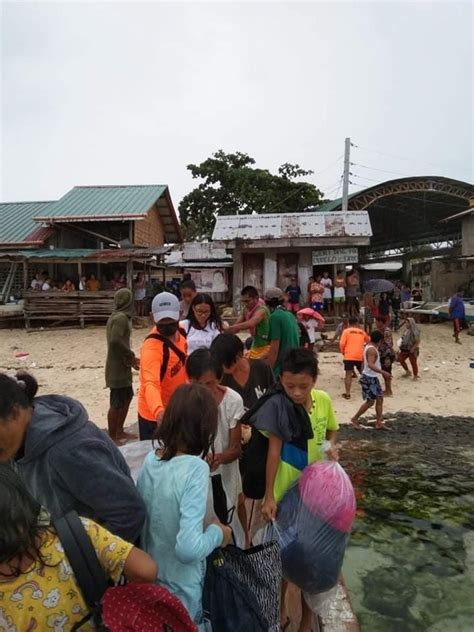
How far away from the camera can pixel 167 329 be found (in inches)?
124

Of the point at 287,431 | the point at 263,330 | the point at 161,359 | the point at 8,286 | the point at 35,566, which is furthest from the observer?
the point at 8,286

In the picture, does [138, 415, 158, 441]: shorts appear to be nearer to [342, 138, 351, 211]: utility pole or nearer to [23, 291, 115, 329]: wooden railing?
[23, 291, 115, 329]: wooden railing

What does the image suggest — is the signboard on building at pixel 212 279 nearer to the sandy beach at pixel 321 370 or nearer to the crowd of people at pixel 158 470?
the sandy beach at pixel 321 370

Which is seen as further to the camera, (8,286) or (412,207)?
(412,207)

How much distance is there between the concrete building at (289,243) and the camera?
14586 millimetres

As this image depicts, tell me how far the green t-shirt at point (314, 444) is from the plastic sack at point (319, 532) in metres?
0.17

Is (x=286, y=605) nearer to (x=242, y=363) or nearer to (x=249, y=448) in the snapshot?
(x=249, y=448)

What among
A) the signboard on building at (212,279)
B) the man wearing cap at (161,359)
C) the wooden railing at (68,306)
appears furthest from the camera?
the signboard on building at (212,279)

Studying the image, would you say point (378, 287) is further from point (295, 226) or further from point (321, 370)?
point (295, 226)

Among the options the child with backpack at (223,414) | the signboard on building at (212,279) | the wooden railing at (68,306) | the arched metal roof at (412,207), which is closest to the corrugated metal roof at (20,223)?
the wooden railing at (68,306)

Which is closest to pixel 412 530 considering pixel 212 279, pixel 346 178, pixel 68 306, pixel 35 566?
pixel 35 566

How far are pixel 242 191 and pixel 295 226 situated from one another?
10.3 metres

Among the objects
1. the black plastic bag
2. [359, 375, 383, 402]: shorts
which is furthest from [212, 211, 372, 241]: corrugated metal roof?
the black plastic bag

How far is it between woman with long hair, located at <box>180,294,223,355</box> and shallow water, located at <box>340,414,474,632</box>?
211 centimetres
